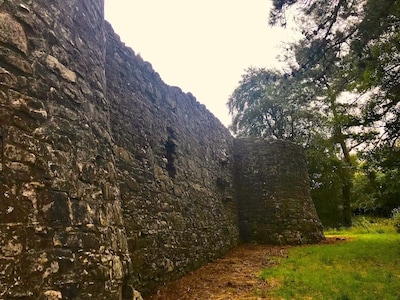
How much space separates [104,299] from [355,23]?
20.3 feet

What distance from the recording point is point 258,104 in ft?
73.2

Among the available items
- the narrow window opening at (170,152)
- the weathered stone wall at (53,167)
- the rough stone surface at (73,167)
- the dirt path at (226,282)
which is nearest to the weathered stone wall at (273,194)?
the dirt path at (226,282)

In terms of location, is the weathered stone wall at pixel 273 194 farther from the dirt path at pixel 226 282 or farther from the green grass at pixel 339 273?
the dirt path at pixel 226 282

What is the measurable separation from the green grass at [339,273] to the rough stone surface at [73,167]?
217 centimetres

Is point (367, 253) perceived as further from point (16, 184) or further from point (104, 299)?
point (16, 184)

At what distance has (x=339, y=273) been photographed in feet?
20.9

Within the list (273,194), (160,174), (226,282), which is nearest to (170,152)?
(160,174)

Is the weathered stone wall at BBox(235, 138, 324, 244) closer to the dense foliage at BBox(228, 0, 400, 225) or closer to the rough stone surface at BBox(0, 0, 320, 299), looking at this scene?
the dense foliage at BBox(228, 0, 400, 225)

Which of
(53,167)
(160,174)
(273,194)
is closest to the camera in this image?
(53,167)

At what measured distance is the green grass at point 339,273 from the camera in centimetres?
515

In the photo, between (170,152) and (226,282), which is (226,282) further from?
(170,152)

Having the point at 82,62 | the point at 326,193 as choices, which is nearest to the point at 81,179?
the point at 82,62

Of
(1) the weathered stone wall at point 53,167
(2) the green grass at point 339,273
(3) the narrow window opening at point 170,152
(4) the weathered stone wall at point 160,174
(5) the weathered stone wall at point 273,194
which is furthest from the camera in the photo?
(5) the weathered stone wall at point 273,194

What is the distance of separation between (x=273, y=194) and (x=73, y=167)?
31.7ft
